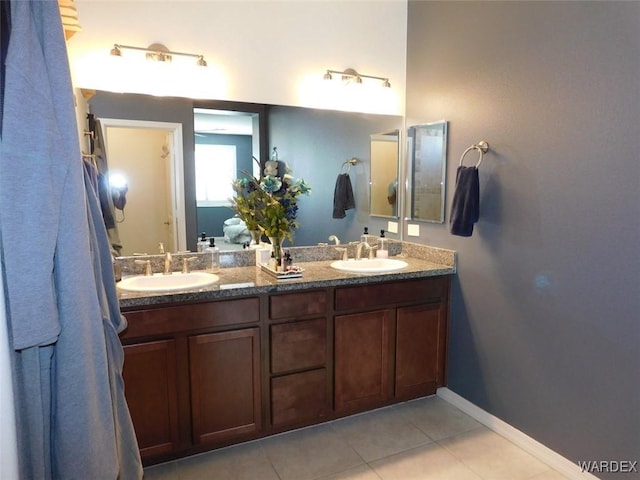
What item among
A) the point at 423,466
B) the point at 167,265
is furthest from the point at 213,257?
the point at 423,466

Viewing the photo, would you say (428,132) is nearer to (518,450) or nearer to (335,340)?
(335,340)

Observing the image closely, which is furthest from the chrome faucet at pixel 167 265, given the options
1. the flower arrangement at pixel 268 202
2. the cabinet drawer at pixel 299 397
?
the cabinet drawer at pixel 299 397

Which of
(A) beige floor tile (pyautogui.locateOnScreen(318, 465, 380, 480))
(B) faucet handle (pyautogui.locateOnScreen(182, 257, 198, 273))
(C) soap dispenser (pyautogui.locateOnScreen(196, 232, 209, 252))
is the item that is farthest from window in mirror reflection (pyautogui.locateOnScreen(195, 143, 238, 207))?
(A) beige floor tile (pyautogui.locateOnScreen(318, 465, 380, 480))

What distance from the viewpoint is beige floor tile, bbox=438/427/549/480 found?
2008mm

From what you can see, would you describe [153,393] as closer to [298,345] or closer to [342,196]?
[298,345]

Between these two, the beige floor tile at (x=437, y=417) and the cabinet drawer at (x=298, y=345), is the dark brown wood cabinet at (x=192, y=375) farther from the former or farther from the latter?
the beige floor tile at (x=437, y=417)

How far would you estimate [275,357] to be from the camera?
2176mm

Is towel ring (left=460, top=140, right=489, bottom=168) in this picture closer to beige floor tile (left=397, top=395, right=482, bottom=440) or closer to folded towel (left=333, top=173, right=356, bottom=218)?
folded towel (left=333, top=173, right=356, bottom=218)

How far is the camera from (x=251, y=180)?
2.53 metres

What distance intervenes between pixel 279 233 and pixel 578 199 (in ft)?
4.98

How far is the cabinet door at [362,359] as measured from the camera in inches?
92.4

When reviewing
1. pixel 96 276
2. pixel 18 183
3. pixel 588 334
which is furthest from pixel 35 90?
pixel 588 334

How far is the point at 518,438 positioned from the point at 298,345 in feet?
4.25

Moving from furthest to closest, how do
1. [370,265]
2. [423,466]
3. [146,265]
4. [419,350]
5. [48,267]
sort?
[370,265], [419,350], [146,265], [423,466], [48,267]
